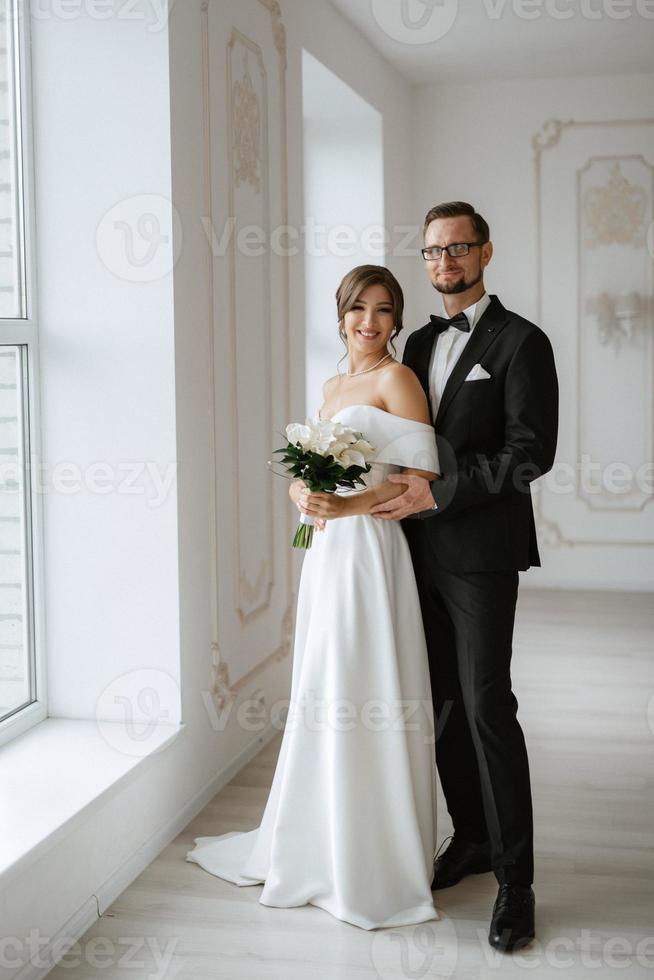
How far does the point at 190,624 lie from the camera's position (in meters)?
3.24

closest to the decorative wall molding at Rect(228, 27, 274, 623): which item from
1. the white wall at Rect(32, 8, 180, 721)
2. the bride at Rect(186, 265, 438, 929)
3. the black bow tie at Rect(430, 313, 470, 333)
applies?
the white wall at Rect(32, 8, 180, 721)

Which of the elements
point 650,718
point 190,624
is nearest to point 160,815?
point 190,624

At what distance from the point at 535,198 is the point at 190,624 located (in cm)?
452

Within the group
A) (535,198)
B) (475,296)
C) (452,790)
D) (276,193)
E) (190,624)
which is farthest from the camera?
(535,198)

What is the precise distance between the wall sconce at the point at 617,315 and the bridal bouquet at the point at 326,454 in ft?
15.0

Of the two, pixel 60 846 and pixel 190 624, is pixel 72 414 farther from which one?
pixel 60 846

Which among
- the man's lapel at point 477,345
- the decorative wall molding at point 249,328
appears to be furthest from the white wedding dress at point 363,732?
the decorative wall molding at point 249,328

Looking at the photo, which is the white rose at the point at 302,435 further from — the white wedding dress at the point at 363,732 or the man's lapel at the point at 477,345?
the man's lapel at the point at 477,345

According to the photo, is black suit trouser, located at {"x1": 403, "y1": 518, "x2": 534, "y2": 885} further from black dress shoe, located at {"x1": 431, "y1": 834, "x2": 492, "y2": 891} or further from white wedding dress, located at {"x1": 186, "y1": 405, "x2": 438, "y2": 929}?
black dress shoe, located at {"x1": 431, "y1": 834, "x2": 492, "y2": 891}

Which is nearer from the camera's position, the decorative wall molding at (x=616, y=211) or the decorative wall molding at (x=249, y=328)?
the decorative wall molding at (x=249, y=328)

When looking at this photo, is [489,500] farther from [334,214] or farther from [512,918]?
[334,214]

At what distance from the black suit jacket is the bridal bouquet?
0.68ft

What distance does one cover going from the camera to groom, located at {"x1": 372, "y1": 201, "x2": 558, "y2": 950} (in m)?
2.55

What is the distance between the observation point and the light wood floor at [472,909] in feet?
8.12
